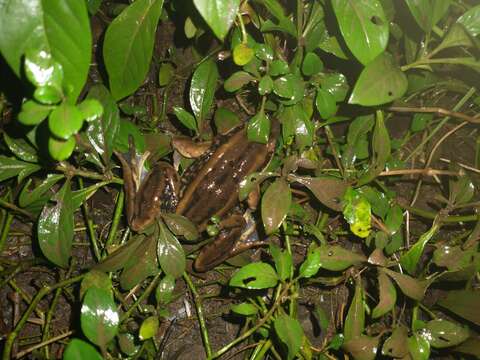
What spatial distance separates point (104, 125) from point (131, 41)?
0.37m

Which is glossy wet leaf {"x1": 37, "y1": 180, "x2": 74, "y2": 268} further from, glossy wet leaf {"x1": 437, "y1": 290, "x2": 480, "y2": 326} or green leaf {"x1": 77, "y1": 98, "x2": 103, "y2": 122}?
glossy wet leaf {"x1": 437, "y1": 290, "x2": 480, "y2": 326}

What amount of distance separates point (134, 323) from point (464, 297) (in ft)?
4.16

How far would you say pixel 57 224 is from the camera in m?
1.41

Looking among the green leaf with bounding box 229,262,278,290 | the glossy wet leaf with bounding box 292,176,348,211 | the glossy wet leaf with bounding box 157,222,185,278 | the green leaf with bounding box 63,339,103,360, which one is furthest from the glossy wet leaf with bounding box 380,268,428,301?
the green leaf with bounding box 63,339,103,360

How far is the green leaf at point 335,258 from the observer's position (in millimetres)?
1347

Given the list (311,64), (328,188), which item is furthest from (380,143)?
(311,64)

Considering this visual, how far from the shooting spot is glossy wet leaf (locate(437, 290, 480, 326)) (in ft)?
4.79

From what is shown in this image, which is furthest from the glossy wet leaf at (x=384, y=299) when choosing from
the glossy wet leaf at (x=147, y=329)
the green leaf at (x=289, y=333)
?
the glossy wet leaf at (x=147, y=329)

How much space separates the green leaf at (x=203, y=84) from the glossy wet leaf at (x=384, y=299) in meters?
0.93

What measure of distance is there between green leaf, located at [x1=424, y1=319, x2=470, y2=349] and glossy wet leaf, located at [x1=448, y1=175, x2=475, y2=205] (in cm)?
43

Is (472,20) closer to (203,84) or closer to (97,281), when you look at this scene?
(203,84)

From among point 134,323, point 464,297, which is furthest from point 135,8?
point 464,297

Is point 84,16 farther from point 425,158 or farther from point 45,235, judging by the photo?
point 425,158

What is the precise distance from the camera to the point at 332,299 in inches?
77.2
